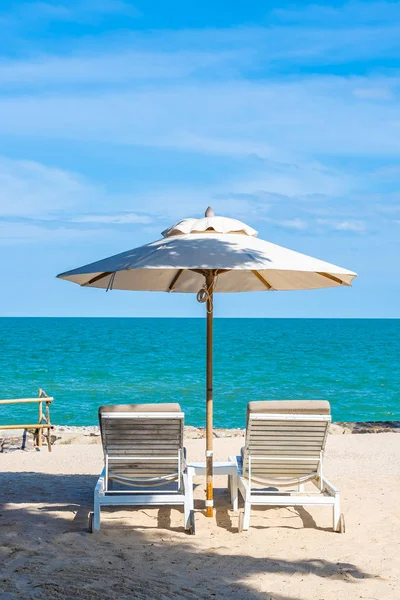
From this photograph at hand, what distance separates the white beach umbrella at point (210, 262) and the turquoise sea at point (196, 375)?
1281 centimetres

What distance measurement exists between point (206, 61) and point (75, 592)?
9908 millimetres

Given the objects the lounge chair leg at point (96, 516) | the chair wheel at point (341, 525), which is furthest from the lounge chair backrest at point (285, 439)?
the lounge chair leg at point (96, 516)

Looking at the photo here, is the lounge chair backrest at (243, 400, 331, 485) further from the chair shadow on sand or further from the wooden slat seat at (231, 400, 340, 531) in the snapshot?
the chair shadow on sand

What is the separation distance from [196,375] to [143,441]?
90.5 feet

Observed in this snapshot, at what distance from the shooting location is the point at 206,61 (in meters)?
12.1

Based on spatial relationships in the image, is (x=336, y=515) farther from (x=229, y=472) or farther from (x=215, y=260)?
(x=215, y=260)

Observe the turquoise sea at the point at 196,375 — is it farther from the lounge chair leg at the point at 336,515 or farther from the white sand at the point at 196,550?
the lounge chair leg at the point at 336,515

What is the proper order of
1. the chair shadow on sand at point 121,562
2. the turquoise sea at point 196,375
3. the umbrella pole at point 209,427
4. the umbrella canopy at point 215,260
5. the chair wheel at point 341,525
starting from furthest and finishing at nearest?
the turquoise sea at point 196,375, the umbrella pole at point 209,427, the chair wheel at point 341,525, the umbrella canopy at point 215,260, the chair shadow on sand at point 121,562

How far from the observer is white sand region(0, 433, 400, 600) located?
4.24 m

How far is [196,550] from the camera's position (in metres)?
5.07

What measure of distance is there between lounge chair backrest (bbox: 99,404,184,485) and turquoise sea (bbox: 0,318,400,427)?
13.4 m

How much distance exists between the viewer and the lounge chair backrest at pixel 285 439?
554 centimetres

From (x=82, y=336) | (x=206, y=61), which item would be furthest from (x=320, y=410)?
(x=82, y=336)

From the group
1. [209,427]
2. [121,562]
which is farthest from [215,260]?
[121,562]
